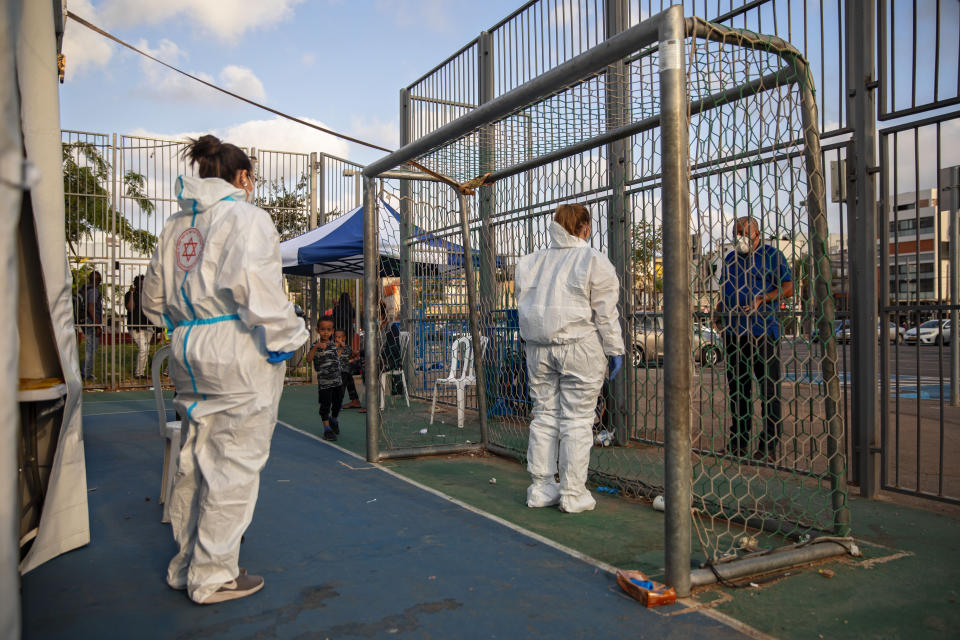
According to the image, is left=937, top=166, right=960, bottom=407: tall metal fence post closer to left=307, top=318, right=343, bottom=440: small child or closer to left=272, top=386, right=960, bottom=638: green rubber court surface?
left=272, top=386, right=960, bottom=638: green rubber court surface

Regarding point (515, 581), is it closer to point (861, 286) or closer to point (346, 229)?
Answer: point (861, 286)

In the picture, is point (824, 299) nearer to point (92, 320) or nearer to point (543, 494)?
point (543, 494)

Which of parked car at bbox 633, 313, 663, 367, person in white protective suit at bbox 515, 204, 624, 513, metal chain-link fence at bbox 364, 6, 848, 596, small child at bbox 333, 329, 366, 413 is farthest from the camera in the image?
small child at bbox 333, 329, 366, 413

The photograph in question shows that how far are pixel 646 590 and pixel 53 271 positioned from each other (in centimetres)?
309

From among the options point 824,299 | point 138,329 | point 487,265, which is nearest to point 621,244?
point 487,265

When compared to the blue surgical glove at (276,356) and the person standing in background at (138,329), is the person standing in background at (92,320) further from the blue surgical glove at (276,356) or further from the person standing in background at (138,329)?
the blue surgical glove at (276,356)

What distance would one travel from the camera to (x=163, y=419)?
4.68 m

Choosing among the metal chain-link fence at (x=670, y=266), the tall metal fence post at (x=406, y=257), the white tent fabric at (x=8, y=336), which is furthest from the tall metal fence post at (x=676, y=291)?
the tall metal fence post at (x=406, y=257)

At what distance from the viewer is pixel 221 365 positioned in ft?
9.72

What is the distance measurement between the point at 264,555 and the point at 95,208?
10658mm

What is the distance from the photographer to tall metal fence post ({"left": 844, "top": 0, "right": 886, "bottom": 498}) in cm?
454

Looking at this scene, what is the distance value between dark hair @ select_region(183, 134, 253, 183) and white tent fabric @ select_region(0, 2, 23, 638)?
1.73m

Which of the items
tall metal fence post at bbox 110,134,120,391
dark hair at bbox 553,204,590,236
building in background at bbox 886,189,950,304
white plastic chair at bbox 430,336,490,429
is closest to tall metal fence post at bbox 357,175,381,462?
white plastic chair at bbox 430,336,490,429

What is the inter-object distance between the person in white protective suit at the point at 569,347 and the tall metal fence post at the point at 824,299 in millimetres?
1178
